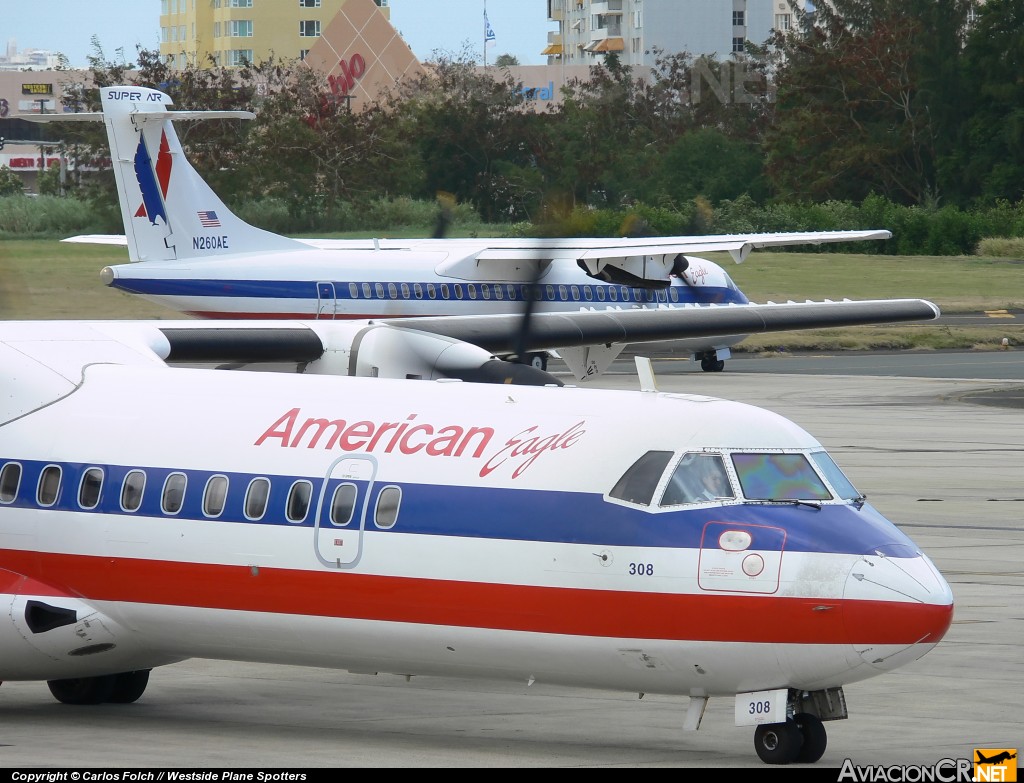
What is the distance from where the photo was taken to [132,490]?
13.7 m

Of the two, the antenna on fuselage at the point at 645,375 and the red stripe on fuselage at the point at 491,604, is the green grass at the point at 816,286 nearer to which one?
the red stripe on fuselage at the point at 491,604

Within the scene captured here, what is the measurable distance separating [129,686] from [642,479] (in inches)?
220

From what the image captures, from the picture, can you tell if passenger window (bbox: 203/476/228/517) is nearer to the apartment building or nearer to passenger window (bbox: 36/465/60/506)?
passenger window (bbox: 36/465/60/506)

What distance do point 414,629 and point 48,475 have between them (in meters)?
3.71

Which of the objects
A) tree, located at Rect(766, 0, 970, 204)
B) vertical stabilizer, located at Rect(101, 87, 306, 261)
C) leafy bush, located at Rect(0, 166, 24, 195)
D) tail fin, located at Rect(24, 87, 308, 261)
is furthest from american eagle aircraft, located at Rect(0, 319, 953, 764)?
tree, located at Rect(766, 0, 970, 204)

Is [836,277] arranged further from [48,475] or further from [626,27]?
[626,27]

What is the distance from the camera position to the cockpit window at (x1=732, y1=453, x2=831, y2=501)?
466 inches

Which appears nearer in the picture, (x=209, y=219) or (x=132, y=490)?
(x=132, y=490)

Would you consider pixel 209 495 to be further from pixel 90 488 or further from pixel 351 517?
pixel 351 517

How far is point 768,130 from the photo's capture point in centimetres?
10788

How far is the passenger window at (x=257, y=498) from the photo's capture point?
43.1ft

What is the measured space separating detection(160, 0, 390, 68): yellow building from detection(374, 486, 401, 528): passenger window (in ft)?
531

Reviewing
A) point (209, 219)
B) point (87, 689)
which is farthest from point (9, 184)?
point (87, 689)

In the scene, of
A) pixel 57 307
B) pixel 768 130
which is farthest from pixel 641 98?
pixel 57 307
